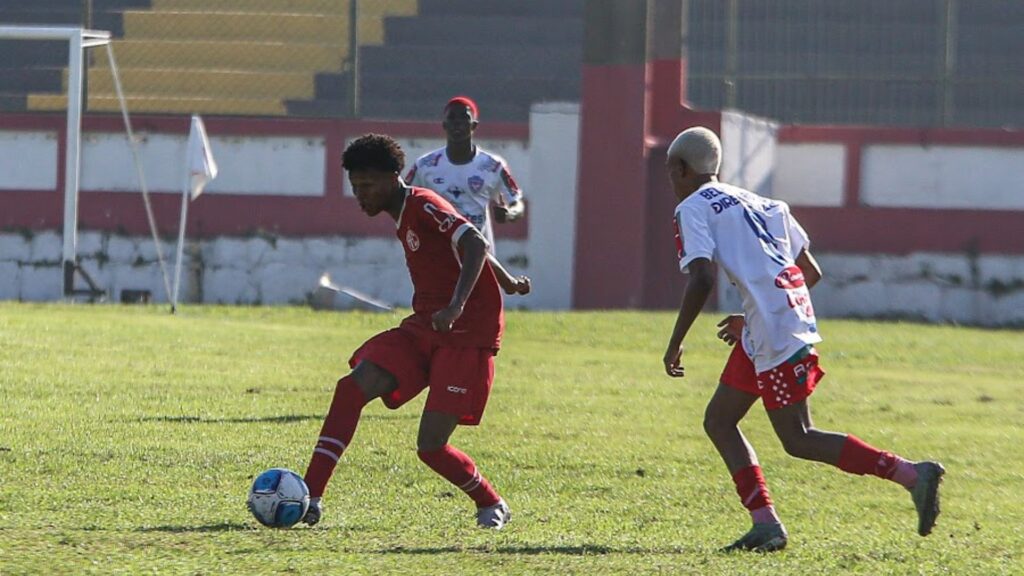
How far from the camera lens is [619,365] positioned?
15.0 metres

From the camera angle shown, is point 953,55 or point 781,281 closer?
point 781,281

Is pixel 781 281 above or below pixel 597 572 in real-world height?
above

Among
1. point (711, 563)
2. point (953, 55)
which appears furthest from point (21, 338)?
point (953, 55)

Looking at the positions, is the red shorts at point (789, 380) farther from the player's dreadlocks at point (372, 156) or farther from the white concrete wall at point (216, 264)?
the white concrete wall at point (216, 264)

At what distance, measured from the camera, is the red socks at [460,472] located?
23.6 feet

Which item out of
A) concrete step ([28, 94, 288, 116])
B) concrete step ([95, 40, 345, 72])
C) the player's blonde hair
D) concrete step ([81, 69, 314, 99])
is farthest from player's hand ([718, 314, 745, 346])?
concrete step ([95, 40, 345, 72])

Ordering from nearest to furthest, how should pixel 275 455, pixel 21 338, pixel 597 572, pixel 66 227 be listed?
pixel 597 572
pixel 275 455
pixel 21 338
pixel 66 227

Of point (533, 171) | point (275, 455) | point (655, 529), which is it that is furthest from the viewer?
point (533, 171)

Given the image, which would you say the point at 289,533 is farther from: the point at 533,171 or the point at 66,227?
the point at 533,171

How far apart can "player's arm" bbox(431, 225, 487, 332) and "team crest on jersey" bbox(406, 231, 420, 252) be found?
0.20m

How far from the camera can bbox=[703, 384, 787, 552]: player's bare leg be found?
6.75 metres

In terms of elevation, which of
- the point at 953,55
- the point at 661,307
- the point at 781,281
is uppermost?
the point at 953,55

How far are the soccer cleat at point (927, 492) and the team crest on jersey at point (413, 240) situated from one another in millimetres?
2048

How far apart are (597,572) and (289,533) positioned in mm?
1268
